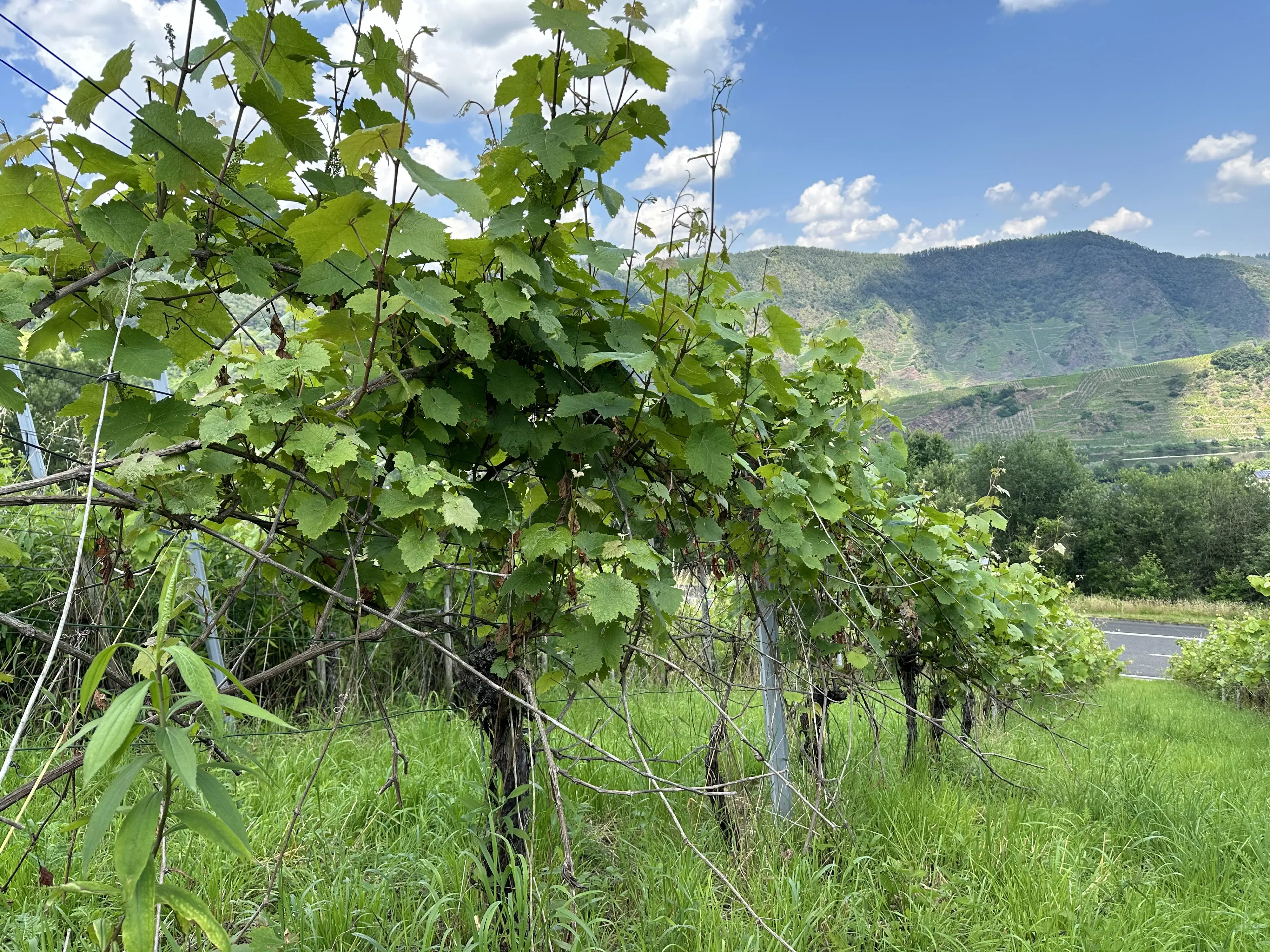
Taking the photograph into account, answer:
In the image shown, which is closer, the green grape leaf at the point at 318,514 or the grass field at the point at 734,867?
the green grape leaf at the point at 318,514

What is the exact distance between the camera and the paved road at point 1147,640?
16.7 meters

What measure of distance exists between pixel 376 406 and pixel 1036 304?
16980cm

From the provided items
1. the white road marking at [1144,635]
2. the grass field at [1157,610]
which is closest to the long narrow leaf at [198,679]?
the white road marking at [1144,635]

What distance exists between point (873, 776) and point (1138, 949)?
89 centimetres

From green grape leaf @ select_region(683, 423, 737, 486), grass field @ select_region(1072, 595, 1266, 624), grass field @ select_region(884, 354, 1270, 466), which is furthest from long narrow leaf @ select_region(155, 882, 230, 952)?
grass field @ select_region(884, 354, 1270, 466)

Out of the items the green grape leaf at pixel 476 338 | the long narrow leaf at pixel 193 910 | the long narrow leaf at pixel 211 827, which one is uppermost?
the green grape leaf at pixel 476 338

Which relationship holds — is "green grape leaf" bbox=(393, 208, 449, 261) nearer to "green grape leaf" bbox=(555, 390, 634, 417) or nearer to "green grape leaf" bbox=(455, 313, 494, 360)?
"green grape leaf" bbox=(455, 313, 494, 360)

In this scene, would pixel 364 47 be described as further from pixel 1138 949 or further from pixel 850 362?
pixel 1138 949

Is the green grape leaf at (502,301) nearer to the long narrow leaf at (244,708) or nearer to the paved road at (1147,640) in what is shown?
the long narrow leaf at (244,708)

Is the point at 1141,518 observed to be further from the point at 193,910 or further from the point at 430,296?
the point at 193,910

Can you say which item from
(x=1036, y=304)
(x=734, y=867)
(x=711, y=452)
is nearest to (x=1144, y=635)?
(x=734, y=867)

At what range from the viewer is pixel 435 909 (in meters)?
1.68

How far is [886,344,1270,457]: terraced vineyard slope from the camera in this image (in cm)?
8844

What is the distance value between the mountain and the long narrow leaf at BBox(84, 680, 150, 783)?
121704mm
